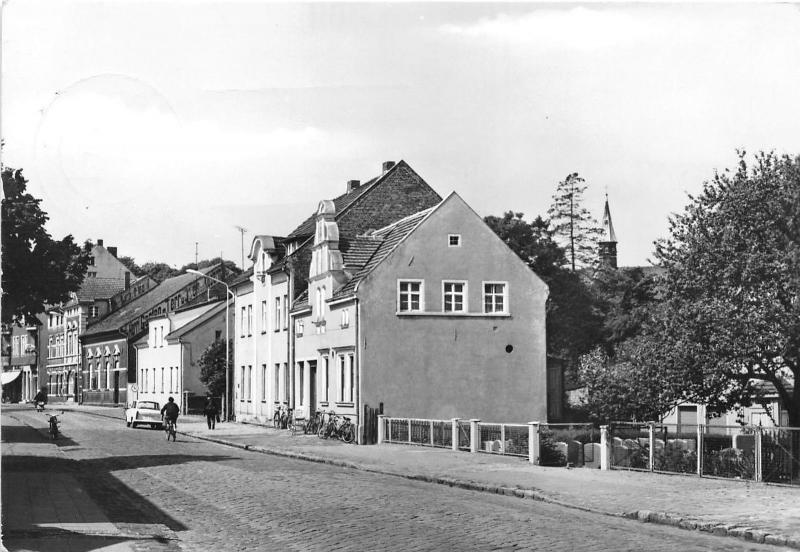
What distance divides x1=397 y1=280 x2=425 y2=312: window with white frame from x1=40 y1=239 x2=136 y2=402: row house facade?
2622 inches

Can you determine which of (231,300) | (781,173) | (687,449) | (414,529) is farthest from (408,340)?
(231,300)

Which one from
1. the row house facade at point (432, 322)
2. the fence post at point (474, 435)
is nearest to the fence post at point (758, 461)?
the fence post at point (474, 435)

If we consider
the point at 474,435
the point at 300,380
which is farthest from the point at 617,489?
the point at 300,380

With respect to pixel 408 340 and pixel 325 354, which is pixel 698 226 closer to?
pixel 408 340

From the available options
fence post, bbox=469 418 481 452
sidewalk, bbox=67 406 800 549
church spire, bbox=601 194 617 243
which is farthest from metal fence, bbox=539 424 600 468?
church spire, bbox=601 194 617 243

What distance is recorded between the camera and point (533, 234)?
64062 mm

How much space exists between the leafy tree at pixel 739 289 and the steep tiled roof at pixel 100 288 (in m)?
79.6

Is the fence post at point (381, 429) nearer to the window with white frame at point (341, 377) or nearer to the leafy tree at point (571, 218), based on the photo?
the window with white frame at point (341, 377)

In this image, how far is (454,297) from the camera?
39.7 meters

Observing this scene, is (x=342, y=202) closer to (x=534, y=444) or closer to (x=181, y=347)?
(x=181, y=347)

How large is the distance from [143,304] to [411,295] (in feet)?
193

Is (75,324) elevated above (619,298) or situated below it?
below

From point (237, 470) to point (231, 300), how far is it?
1772 inches

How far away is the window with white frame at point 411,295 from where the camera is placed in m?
39.1
